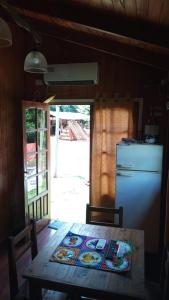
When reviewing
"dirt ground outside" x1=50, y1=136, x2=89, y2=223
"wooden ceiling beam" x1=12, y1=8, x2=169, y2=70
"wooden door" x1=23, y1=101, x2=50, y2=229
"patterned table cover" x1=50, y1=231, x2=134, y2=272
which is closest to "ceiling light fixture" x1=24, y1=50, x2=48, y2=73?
"wooden ceiling beam" x1=12, y1=8, x2=169, y2=70

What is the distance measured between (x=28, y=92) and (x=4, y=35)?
241 cm

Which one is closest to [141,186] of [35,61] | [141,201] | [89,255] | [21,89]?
[141,201]

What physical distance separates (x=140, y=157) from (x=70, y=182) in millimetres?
3825

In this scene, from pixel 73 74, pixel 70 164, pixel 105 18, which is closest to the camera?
pixel 105 18

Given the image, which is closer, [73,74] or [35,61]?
[35,61]

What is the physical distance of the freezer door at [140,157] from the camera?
3.04m

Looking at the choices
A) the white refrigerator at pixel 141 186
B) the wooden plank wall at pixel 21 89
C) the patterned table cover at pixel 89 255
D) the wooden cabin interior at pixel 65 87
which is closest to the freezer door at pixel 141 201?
Result: the white refrigerator at pixel 141 186

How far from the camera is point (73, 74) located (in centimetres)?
362

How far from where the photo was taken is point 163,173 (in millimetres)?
3217

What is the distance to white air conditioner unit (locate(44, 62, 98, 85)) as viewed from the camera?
140 inches

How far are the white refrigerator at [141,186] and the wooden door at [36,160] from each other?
1.29m

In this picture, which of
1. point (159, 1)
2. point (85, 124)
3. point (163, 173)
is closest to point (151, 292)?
point (163, 173)

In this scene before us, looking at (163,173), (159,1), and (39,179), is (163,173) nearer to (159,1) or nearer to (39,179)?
(39,179)

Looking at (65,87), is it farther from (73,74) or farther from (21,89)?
(21,89)
